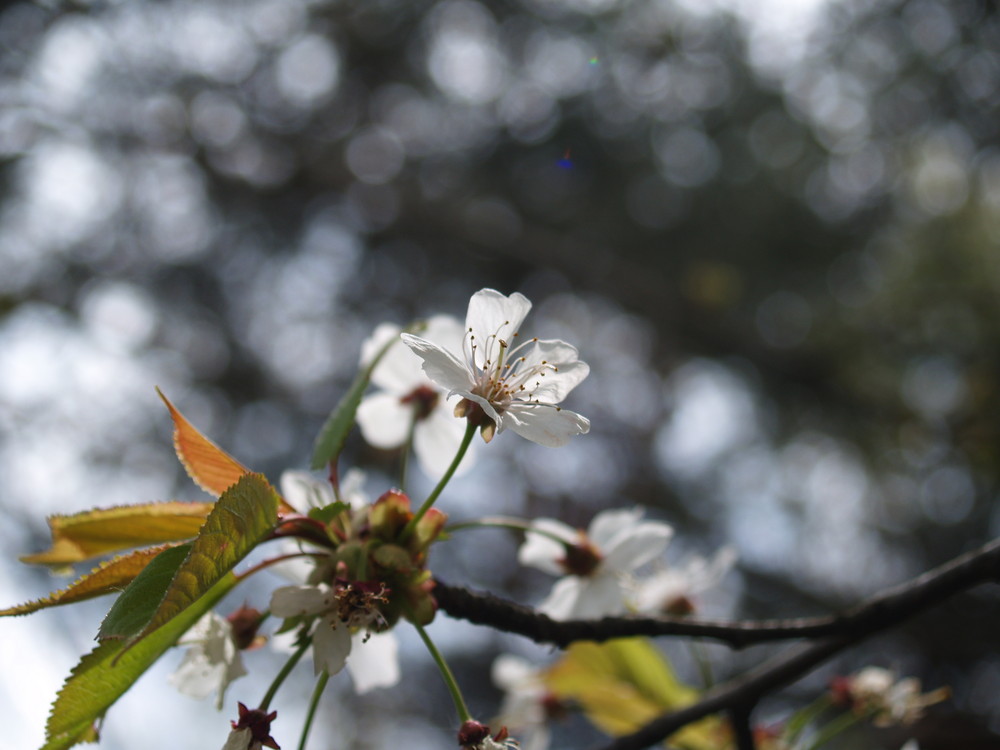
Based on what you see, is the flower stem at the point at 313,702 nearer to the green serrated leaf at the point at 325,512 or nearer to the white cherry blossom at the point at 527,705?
the green serrated leaf at the point at 325,512

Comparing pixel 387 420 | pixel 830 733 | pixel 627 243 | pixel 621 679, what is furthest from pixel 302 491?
pixel 627 243

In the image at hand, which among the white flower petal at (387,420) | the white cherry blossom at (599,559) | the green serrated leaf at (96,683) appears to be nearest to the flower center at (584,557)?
the white cherry blossom at (599,559)

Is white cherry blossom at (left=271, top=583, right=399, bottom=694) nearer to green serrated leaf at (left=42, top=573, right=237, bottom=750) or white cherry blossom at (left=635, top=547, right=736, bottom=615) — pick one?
green serrated leaf at (left=42, top=573, right=237, bottom=750)

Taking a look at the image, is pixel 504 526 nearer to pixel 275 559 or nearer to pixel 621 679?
pixel 275 559

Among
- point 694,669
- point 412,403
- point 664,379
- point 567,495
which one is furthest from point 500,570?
point 412,403

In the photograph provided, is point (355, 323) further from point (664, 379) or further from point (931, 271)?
point (931, 271)

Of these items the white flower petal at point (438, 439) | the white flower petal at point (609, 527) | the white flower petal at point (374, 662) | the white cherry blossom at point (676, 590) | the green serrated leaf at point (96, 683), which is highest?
the white cherry blossom at point (676, 590)

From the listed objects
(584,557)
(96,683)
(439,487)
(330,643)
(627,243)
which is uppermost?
(627,243)
